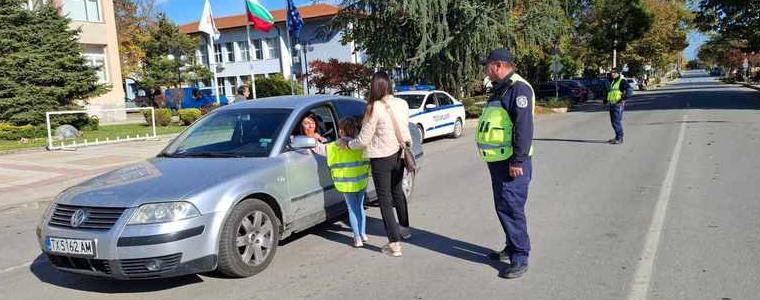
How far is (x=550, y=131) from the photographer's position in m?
18.1

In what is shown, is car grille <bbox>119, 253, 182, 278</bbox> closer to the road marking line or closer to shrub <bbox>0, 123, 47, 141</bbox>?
the road marking line

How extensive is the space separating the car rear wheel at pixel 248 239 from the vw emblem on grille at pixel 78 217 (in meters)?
0.98

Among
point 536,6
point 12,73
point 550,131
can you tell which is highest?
point 536,6

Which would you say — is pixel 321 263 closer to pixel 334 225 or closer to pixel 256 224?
pixel 256 224

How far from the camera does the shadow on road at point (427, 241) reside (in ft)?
17.8

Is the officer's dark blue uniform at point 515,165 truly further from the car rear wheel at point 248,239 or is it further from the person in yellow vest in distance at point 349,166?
the car rear wheel at point 248,239

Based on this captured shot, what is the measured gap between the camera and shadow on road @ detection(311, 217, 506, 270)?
543 cm

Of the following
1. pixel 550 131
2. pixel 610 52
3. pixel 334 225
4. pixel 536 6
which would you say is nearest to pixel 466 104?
pixel 536 6

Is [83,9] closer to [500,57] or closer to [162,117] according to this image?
[162,117]

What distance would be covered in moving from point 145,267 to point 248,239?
0.82m

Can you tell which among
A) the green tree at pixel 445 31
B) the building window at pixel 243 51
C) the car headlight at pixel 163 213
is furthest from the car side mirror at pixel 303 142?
the building window at pixel 243 51

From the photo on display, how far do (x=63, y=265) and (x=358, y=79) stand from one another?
28594 millimetres

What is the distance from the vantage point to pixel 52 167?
522 inches

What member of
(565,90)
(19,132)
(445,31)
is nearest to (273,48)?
(565,90)
